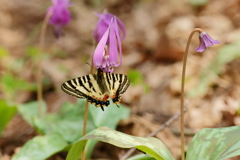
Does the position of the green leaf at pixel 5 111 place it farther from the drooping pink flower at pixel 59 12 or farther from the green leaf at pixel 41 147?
the drooping pink flower at pixel 59 12

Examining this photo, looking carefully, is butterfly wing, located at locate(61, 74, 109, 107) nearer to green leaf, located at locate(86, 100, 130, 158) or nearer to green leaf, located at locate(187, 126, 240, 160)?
green leaf, located at locate(187, 126, 240, 160)

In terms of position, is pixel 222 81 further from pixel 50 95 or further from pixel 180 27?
pixel 50 95

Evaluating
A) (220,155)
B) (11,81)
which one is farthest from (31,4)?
(220,155)

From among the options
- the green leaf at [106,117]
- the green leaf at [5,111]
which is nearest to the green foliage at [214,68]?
the green leaf at [106,117]

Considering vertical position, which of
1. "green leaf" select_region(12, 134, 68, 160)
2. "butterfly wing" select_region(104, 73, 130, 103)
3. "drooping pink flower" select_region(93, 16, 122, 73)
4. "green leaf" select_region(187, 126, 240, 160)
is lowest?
"green leaf" select_region(12, 134, 68, 160)

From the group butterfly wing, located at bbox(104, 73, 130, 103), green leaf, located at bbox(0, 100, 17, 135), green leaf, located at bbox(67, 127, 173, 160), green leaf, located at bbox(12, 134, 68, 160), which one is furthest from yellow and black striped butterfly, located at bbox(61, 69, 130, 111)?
green leaf, located at bbox(0, 100, 17, 135)
